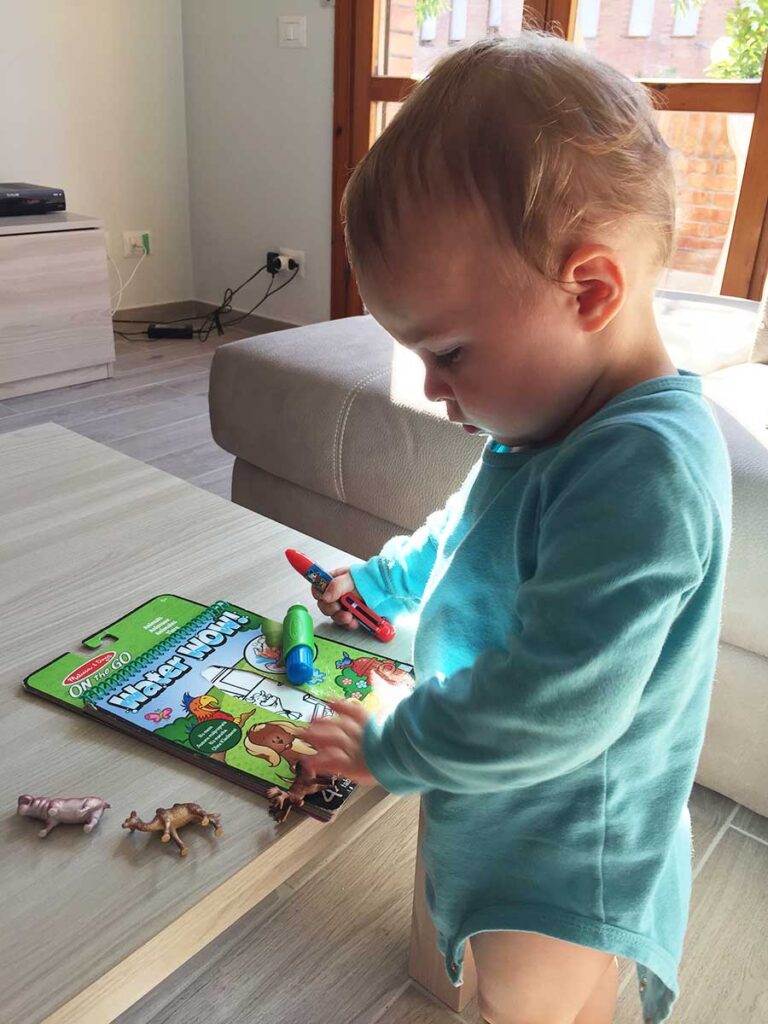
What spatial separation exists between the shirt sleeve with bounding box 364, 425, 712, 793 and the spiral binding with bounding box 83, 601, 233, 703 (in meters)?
0.29

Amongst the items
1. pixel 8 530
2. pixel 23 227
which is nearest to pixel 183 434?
pixel 23 227

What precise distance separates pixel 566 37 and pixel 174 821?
7.65ft

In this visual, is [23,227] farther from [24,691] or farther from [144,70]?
[24,691]

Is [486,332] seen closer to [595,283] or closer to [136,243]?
[595,283]

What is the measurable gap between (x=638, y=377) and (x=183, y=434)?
6.17ft

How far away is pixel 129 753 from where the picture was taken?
64 centimetres

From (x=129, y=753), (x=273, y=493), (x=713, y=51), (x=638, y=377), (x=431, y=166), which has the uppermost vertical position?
(x=713, y=51)

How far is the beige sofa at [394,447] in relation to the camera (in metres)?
1.03

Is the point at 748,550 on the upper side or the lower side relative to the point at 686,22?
lower

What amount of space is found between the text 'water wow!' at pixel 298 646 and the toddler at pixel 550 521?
12cm

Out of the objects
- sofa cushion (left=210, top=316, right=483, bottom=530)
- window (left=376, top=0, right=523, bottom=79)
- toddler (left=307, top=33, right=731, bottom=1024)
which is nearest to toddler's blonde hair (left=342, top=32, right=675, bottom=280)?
toddler (left=307, top=33, right=731, bottom=1024)

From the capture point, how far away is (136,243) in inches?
126

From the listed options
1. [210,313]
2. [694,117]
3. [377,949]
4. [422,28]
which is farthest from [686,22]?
[377,949]

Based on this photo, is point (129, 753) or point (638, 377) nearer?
point (638, 377)
